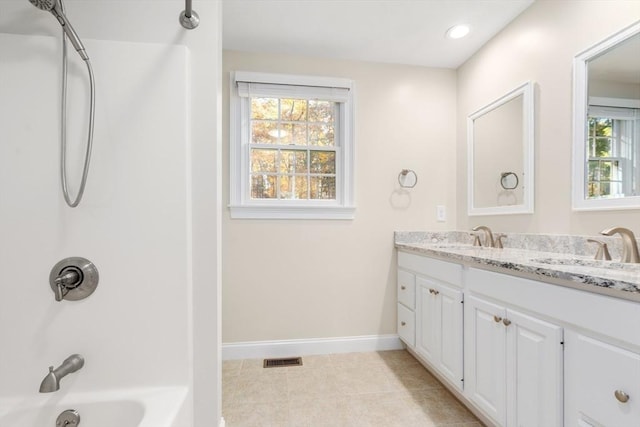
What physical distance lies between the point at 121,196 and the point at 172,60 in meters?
0.55

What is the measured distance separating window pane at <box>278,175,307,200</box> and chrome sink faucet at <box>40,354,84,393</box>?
1.62 metres

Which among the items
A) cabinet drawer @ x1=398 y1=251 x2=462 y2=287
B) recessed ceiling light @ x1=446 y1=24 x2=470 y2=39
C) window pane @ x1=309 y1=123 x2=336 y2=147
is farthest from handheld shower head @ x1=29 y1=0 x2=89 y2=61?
recessed ceiling light @ x1=446 y1=24 x2=470 y2=39

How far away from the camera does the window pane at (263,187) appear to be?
2393mm

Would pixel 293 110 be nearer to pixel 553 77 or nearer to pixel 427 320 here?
pixel 553 77

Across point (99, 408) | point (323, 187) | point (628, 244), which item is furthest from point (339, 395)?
point (628, 244)

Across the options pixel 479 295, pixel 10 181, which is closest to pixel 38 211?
pixel 10 181

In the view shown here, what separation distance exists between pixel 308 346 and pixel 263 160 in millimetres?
1552

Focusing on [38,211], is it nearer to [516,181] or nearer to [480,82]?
[516,181]

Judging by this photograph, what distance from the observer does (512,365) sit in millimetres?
1236

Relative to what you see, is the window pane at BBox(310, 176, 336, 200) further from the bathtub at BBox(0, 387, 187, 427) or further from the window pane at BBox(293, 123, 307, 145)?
the bathtub at BBox(0, 387, 187, 427)

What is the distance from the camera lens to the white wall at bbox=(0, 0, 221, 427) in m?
1.06

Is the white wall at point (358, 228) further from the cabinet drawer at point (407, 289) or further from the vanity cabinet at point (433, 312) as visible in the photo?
the vanity cabinet at point (433, 312)

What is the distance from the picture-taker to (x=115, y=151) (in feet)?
3.65

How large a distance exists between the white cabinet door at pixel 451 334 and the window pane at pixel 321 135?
56.8 inches
